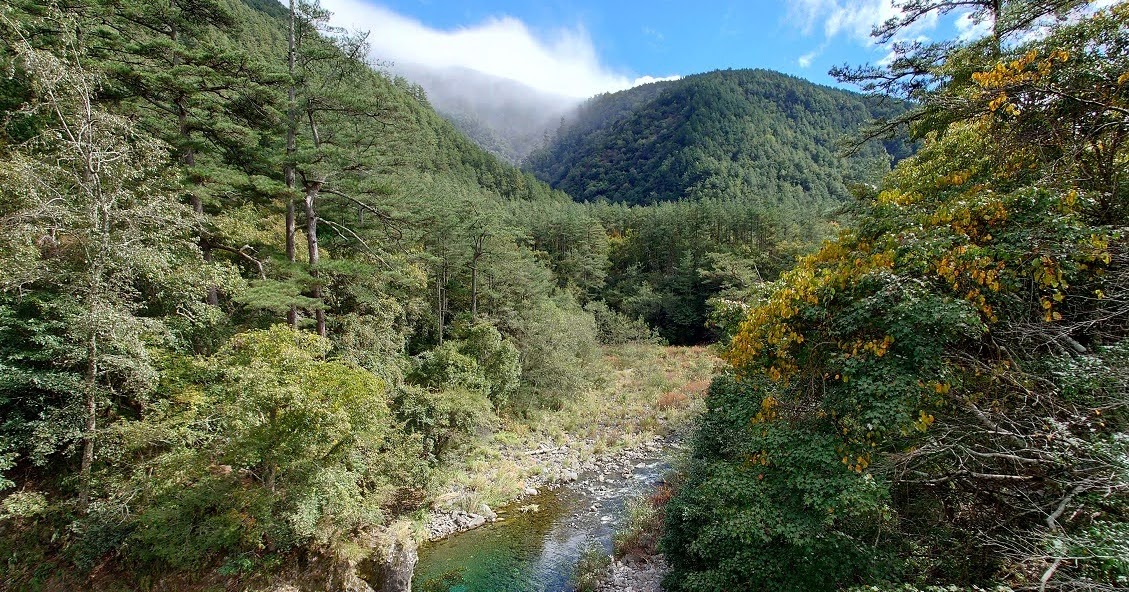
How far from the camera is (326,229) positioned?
17.1m

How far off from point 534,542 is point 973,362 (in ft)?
34.6

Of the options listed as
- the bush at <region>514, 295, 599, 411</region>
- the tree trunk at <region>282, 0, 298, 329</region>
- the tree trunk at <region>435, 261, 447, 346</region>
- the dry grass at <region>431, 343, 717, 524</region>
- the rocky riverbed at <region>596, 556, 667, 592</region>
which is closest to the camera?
the rocky riverbed at <region>596, 556, 667, 592</region>

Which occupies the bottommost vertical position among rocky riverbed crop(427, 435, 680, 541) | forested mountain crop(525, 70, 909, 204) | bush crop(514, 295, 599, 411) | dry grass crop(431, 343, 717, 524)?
rocky riverbed crop(427, 435, 680, 541)

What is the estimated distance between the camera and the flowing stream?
10288 mm

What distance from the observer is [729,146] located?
98250 mm

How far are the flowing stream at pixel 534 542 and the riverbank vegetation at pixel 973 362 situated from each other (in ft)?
20.2

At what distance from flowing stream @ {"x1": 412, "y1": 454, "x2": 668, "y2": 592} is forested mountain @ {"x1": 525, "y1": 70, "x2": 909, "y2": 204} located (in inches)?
2583

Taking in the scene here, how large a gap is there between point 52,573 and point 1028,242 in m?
14.2

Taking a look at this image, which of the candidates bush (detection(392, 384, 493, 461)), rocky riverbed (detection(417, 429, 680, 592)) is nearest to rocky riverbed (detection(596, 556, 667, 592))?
rocky riverbed (detection(417, 429, 680, 592))

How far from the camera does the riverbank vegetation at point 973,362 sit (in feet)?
12.9

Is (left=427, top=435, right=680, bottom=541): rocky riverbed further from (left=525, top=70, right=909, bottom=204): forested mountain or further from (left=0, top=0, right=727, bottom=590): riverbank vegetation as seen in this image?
(left=525, top=70, right=909, bottom=204): forested mountain

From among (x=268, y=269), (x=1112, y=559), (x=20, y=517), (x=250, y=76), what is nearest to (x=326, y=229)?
(x=268, y=269)

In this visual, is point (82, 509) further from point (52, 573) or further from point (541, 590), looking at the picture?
point (541, 590)

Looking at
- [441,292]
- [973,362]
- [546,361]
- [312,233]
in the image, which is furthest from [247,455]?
[546,361]
